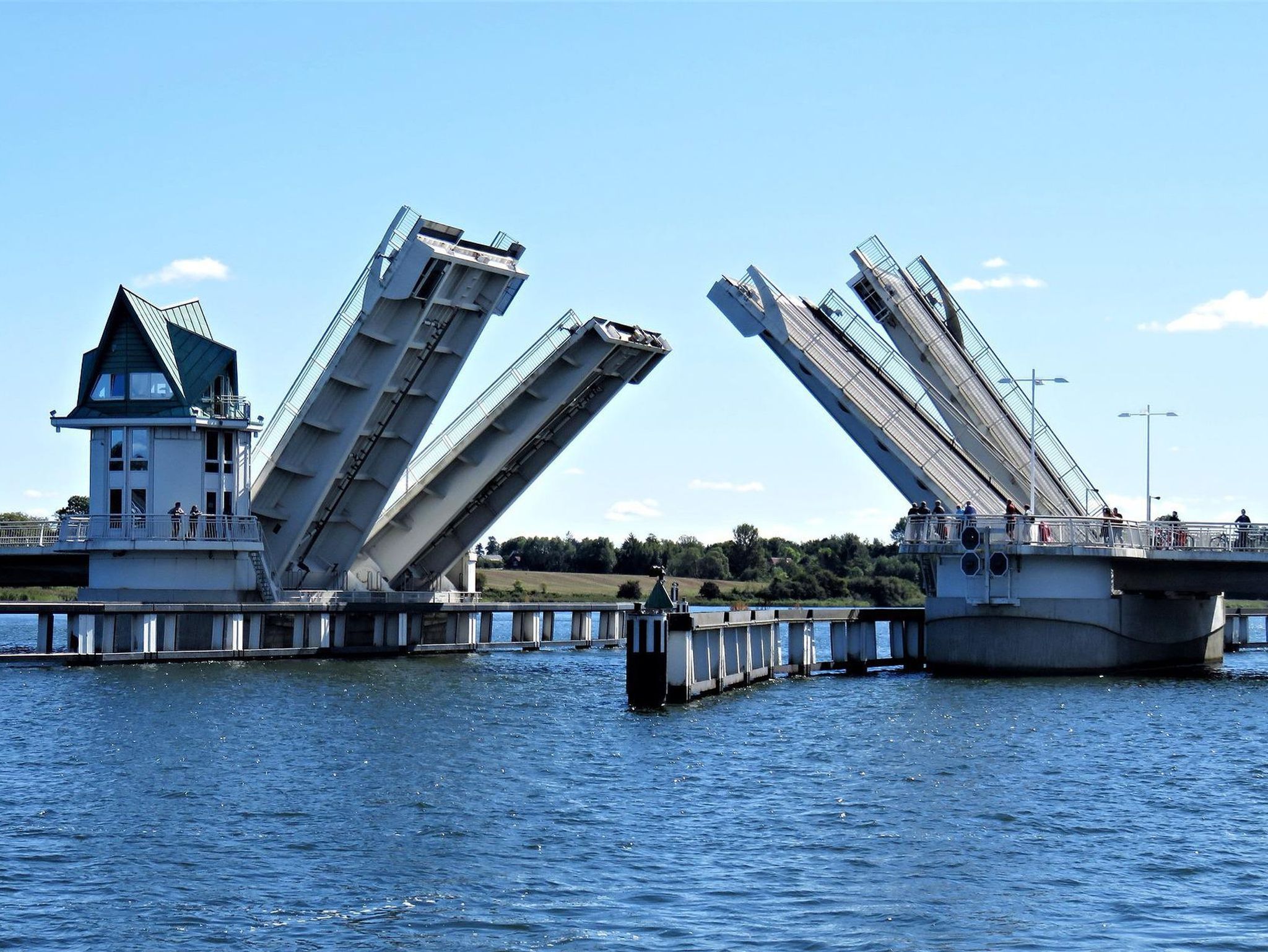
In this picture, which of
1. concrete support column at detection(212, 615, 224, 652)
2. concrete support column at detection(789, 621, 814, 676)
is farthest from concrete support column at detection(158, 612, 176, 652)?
concrete support column at detection(789, 621, 814, 676)

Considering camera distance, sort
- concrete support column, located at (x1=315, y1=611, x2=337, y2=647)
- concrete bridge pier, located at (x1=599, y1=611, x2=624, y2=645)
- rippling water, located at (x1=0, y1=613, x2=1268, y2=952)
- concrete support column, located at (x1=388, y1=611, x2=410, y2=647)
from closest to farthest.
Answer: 1. rippling water, located at (x1=0, y1=613, x2=1268, y2=952)
2. concrete support column, located at (x1=315, y1=611, x2=337, y2=647)
3. concrete support column, located at (x1=388, y1=611, x2=410, y2=647)
4. concrete bridge pier, located at (x1=599, y1=611, x2=624, y2=645)

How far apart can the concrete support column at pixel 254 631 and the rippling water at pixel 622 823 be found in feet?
28.9

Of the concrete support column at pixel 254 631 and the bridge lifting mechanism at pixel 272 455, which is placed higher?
the bridge lifting mechanism at pixel 272 455

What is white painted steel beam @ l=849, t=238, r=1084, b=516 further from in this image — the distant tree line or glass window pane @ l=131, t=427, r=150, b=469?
the distant tree line

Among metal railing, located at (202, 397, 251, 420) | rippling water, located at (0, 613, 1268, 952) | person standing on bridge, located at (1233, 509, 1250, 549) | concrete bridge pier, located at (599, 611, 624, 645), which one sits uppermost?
metal railing, located at (202, 397, 251, 420)

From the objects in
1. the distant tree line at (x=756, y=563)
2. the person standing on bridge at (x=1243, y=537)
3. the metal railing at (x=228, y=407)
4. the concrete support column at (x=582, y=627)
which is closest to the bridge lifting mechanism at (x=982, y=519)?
the person standing on bridge at (x=1243, y=537)

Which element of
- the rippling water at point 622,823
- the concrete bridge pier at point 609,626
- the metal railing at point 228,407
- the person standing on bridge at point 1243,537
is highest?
the metal railing at point 228,407

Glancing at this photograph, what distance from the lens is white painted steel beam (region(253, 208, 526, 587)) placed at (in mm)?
37406

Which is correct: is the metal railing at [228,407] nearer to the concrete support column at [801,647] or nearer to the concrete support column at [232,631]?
the concrete support column at [232,631]

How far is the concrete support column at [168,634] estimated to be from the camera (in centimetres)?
4153

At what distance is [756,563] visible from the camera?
12156 centimetres

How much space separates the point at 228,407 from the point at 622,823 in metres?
26.5

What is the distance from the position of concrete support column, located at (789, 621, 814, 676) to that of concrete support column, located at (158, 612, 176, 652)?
50.5 ft

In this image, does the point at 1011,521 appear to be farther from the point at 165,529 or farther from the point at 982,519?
the point at 165,529
